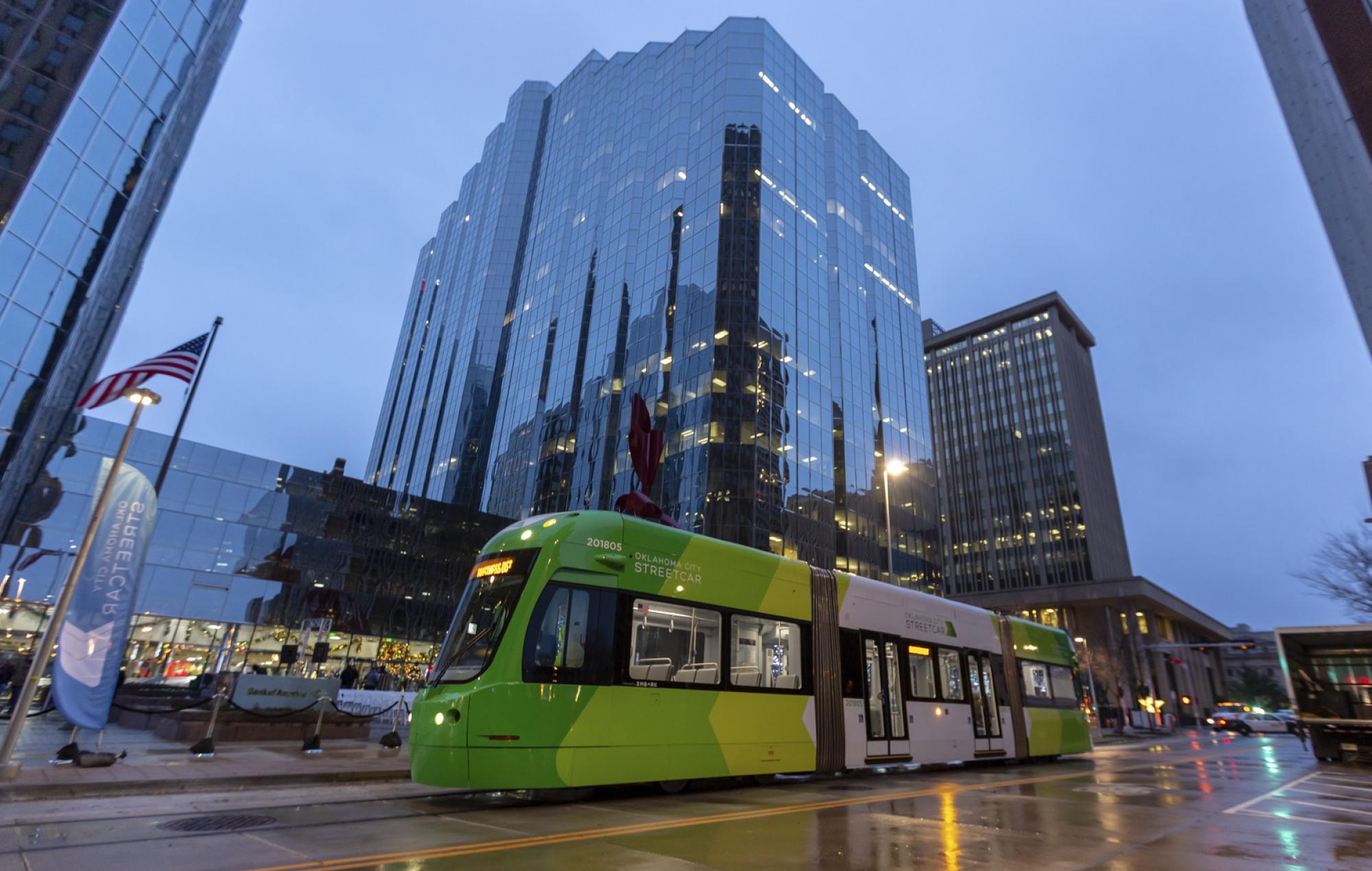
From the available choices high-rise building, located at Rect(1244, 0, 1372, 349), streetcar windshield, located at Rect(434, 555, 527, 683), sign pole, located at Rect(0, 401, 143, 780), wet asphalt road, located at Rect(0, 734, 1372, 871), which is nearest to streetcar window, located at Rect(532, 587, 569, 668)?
streetcar windshield, located at Rect(434, 555, 527, 683)

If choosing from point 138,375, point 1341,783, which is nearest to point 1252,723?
point 1341,783

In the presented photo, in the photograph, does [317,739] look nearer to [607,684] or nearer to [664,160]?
[607,684]

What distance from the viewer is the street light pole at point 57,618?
940 centimetres

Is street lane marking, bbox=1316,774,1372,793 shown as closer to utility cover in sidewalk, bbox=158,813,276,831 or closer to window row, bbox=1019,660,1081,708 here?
window row, bbox=1019,660,1081,708

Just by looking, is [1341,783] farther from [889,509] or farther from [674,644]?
[889,509]

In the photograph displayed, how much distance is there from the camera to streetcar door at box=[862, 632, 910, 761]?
1423 cm

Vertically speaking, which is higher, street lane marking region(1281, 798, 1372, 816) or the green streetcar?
the green streetcar

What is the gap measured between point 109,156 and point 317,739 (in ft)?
96.8

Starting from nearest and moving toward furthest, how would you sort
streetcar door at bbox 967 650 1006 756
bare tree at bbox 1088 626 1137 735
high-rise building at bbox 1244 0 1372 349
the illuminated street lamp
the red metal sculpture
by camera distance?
1. streetcar door at bbox 967 650 1006 756
2. the red metal sculpture
3. the illuminated street lamp
4. high-rise building at bbox 1244 0 1372 349
5. bare tree at bbox 1088 626 1137 735

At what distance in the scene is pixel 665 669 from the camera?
35.3 feet

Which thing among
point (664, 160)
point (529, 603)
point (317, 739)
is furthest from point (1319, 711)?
point (664, 160)

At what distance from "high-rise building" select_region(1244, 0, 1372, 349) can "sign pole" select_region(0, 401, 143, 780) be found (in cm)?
4662

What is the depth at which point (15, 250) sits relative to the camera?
84.0 feet

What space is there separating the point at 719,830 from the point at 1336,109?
4475 cm
